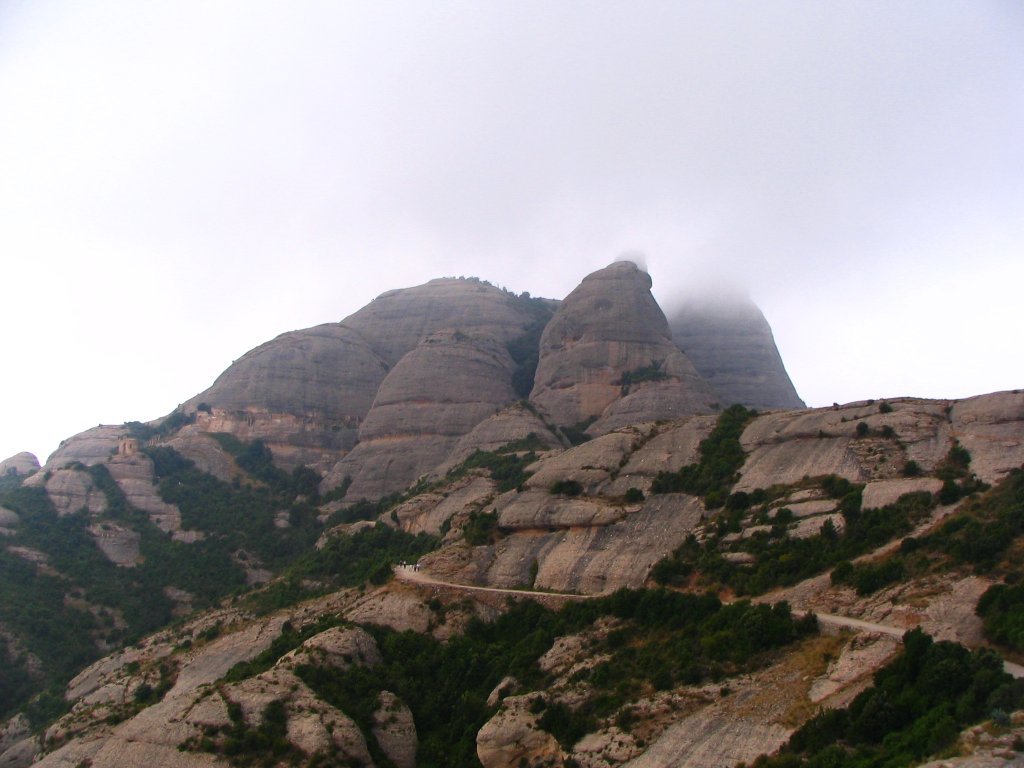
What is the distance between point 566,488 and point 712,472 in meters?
8.19

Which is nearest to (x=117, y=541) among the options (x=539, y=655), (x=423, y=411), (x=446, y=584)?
(x=423, y=411)

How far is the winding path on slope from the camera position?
2991 cm

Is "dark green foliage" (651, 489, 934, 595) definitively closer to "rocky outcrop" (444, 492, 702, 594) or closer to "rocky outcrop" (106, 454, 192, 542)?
"rocky outcrop" (444, 492, 702, 594)

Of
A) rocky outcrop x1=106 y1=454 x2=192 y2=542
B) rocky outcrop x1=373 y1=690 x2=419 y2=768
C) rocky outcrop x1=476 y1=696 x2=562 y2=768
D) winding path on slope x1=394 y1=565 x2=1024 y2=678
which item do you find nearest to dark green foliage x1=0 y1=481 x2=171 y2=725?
rocky outcrop x1=106 y1=454 x2=192 y2=542

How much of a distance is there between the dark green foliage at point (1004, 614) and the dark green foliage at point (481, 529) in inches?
1091

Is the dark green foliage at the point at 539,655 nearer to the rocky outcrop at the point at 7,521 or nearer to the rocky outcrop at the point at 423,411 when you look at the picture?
the rocky outcrop at the point at 423,411

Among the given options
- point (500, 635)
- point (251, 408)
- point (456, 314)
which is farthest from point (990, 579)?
point (456, 314)

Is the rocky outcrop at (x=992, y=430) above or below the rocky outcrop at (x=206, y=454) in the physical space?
below

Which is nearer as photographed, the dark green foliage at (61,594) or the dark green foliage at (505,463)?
the dark green foliage at (505,463)

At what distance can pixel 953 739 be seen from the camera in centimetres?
2336

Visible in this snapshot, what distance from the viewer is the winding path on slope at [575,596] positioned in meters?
29.9

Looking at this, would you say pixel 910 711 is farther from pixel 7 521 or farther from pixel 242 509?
pixel 7 521

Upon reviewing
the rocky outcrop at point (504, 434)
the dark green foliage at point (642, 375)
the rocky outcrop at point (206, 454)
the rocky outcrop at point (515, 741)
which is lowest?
the rocky outcrop at point (515, 741)

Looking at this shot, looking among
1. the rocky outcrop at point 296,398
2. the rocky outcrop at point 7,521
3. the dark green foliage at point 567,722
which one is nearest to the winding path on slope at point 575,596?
the dark green foliage at point 567,722
